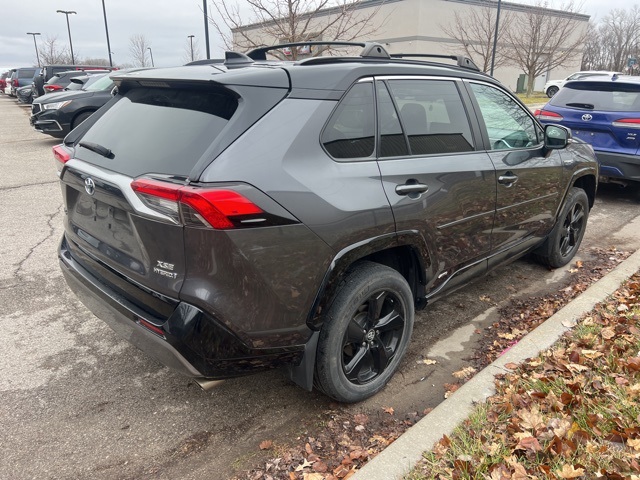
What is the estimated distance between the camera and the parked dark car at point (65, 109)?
35.4 feet

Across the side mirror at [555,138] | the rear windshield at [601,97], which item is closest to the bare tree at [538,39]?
the rear windshield at [601,97]

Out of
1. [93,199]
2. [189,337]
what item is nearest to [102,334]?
[93,199]

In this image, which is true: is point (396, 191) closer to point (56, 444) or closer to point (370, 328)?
point (370, 328)

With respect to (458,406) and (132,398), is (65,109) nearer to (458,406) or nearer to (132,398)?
(132,398)

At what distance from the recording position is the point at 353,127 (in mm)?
2641

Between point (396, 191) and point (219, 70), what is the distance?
3.64ft

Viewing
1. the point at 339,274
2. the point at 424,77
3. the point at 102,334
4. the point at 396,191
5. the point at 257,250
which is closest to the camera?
the point at 257,250

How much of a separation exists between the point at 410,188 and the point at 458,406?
118cm

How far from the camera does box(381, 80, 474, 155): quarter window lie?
2.96 meters

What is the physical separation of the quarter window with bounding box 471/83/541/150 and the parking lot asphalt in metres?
1.35

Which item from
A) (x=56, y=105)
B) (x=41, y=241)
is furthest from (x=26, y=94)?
(x=41, y=241)

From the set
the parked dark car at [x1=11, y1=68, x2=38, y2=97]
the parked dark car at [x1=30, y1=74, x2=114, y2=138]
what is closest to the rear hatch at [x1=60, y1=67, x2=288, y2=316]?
the parked dark car at [x1=30, y1=74, x2=114, y2=138]

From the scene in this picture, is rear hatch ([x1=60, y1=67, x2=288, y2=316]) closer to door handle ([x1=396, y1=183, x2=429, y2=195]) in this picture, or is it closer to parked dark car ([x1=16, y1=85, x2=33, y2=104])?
door handle ([x1=396, y1=183, x2=429, y2=195])

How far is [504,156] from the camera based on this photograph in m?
3.64
